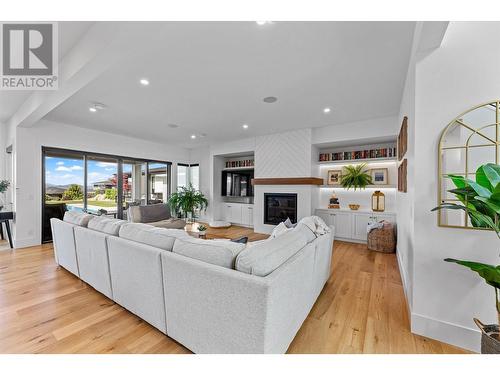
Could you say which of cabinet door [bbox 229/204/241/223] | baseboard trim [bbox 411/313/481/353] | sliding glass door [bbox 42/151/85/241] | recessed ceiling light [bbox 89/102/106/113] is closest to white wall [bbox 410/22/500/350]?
baseboard trim [bbox 411/313/481/353]

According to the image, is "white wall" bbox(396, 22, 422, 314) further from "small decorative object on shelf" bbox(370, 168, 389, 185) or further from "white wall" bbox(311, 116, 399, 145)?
"small decorative object on shelf" bbox(370, 168, 389, 185)

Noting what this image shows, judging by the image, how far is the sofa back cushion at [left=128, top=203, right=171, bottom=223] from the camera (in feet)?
15.2

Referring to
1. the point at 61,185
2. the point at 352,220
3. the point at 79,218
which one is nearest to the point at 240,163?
the point at 352,220

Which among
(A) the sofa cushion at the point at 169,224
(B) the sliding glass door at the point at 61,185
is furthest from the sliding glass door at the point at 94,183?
(A) the sofa cushion at the point at 169,224

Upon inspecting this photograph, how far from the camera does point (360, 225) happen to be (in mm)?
4598

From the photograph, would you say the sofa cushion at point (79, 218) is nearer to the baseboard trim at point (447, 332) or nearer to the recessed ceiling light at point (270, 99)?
the recessed ceiling light at point (270, 99)

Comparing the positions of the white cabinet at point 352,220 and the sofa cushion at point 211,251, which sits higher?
the sofa cushion at point 211,251

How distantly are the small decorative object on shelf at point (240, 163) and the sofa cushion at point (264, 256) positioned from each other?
5.02 metres

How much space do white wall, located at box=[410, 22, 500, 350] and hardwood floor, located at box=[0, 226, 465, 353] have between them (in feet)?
0.67

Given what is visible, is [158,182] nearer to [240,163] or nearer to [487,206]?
[240,163]

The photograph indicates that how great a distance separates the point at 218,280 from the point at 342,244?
401 cm

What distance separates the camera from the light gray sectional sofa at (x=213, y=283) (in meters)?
1.20

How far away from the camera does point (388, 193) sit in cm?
464
